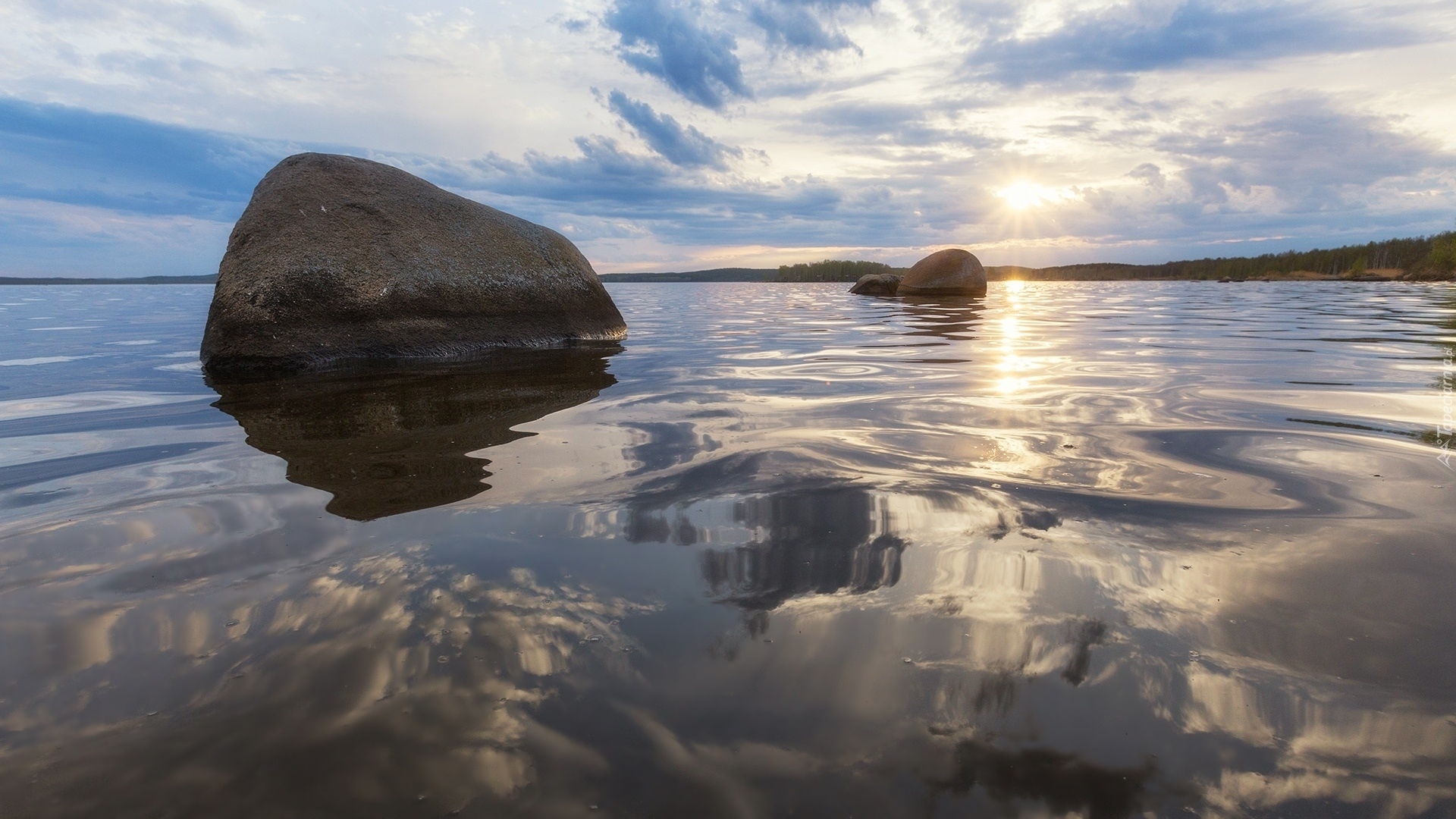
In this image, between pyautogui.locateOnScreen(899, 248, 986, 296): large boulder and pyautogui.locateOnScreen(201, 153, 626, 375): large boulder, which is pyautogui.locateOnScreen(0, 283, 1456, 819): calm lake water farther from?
pyautogui.locateOnScreen(899, 248, 986, 296): large boulder

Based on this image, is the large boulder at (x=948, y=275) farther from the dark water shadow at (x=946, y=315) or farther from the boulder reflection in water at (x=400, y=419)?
the boulder reflection in water at (x=400, y=419)

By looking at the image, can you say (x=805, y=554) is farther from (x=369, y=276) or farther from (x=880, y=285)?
(x=880, y=285)

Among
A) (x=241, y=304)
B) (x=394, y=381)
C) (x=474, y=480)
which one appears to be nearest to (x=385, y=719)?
(x=474, y=480)

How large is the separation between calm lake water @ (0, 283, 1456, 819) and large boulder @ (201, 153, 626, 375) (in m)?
2.45

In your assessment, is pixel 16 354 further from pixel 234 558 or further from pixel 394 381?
pixel 234 558

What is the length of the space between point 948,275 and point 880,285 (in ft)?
10.6

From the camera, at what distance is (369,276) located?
21.9ft

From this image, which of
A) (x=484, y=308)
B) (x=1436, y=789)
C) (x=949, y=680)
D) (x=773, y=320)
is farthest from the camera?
(x=773, y=320)

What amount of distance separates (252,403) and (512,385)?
1.66 metres

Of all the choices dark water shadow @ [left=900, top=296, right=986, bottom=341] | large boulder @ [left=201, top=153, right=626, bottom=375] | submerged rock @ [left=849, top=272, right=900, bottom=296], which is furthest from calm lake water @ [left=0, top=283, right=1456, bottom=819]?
submerged rock @ [left=849, top=272, right=900, bottom=296]

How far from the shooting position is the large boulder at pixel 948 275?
22.4m

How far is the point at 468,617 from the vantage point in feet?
5.72

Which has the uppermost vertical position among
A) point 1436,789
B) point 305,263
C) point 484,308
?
point 305,263

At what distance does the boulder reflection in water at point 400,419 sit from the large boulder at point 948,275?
18090mm
